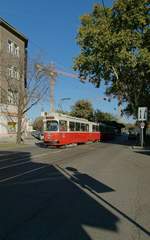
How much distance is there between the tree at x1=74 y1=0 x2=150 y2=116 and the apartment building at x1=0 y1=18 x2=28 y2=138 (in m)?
8.06

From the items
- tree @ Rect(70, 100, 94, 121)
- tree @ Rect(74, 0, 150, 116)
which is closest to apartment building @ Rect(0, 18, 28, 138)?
tree @ Rect(74, 0, 150, 116)

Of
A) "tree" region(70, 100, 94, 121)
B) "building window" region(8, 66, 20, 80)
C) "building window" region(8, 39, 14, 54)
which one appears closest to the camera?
"building window" region(8, 66, 20, 80)

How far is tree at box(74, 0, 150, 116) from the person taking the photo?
42531 millimetres

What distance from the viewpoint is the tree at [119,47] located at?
140 ft

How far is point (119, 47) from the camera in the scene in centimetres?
4297

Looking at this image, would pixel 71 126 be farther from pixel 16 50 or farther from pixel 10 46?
pixel 16 50

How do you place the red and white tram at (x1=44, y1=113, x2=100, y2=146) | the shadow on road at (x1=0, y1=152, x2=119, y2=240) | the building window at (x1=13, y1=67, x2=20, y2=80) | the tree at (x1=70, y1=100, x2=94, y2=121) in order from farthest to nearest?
the tree at (x1=70, y1=100, x2=94, y2=121) < the building window at (x1=13, y1=67, x2=20, y2=80) < the red and white tram at (x1=44, y1=113, x2=100, y2=146) < the shadow on road at (x1=0, y1=152, x2=119, y2=240)

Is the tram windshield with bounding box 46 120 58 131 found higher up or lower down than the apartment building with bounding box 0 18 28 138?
lower down

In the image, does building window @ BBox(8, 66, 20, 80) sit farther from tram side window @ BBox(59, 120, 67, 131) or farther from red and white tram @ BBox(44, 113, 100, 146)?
tram side window @ BBox(59, 120, 67, 131)

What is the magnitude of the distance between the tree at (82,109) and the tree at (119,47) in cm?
5396

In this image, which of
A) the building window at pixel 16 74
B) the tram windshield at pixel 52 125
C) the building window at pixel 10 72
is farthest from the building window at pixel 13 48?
the tram windshield at pixel 52 125

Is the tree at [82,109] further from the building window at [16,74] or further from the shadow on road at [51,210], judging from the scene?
the shadow on road at [51,210]

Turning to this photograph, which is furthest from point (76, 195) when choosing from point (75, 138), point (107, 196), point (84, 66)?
point (84, 66)

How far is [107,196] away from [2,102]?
41.2 m
